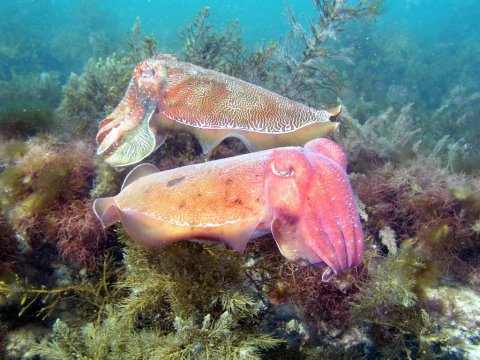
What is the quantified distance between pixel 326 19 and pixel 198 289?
572 centimetres

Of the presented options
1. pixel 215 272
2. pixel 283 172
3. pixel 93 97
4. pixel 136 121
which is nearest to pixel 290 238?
pixel 283 172

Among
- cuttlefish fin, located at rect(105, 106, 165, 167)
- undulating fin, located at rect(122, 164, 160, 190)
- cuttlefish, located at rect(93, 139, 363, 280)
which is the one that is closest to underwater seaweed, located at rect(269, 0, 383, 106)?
cuttlefish fin, located at rect(105, 106, 165, 167)

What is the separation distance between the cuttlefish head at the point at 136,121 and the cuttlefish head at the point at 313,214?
1618 millimetres

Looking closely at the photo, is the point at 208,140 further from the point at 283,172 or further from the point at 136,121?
the point at 283,172

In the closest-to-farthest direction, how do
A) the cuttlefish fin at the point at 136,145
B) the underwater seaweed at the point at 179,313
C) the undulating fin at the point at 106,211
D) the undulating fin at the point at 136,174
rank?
the underwater seaweed at the point at 179,313 < the undulating fin at the point at 106,211 < the undulating fin at the point at 136,174 < the cuttlefish fin at the point at 136,145

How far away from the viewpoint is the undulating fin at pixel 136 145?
10.6 feet

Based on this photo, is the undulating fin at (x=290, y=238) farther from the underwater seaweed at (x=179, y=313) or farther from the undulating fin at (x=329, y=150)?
the undulating fin at (x=329, y=150)

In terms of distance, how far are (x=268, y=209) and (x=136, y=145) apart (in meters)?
1.75

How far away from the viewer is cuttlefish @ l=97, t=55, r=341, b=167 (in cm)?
326

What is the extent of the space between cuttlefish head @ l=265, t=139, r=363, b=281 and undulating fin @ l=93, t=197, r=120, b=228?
136cm

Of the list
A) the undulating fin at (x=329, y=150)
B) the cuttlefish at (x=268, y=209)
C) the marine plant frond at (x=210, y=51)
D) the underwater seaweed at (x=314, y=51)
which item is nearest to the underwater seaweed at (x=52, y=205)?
the cuttlefish at (x=268, y=209)

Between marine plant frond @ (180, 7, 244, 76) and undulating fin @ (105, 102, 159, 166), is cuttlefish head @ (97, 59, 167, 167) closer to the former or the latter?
undulating fin @ (105, 102, 159, 166)

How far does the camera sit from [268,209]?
2268 mm

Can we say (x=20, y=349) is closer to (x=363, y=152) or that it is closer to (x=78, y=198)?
(x=78, y=198)
